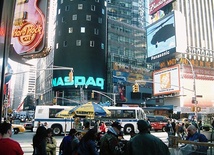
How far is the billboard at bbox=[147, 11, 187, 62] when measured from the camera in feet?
227

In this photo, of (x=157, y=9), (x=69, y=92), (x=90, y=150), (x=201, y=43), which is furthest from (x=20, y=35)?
(x=201, y=43)

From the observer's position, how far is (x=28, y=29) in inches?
463

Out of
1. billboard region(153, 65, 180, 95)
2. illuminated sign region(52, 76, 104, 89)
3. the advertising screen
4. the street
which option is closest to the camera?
the street

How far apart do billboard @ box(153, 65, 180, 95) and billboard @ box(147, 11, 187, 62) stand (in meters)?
4.37

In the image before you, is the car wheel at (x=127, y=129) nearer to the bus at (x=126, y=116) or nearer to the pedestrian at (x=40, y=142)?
the bus at (x=126, y=116)

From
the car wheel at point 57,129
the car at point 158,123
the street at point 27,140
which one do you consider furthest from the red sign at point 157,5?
the street at point 27,140

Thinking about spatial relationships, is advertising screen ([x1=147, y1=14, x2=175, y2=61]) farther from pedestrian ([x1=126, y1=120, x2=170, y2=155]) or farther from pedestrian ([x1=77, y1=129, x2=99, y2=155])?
pedestrian ([x1=126, y1=120, x2=170, y2=155])

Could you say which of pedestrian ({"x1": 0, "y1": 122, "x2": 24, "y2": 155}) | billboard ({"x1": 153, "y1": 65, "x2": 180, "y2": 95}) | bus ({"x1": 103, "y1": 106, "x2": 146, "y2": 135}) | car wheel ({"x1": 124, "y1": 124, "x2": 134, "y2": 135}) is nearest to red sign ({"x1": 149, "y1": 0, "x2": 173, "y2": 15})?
billboard ({"x1": 153, "y1": 65, "x2": 180, "y2": 95})

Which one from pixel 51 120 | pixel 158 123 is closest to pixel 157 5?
pixel 158 123

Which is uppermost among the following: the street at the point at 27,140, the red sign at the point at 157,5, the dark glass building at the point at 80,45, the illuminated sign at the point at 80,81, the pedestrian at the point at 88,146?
the red sign at the point at 157,5

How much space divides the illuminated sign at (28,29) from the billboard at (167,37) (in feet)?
198

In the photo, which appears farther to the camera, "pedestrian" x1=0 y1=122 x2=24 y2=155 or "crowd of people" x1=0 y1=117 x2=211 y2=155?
"crowd of people" x1=0 y1=117 x2=211 y2=155

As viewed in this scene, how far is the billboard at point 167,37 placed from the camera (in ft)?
227

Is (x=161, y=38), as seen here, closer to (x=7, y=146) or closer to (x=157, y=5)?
(x=157, y=5)
